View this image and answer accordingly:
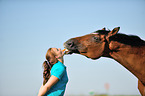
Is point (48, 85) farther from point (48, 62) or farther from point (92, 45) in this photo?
point (92, 45)

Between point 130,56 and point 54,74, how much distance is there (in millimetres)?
1523

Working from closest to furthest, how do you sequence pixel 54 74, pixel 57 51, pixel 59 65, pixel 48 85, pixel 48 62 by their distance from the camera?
pixel 48 85
pixel 54 74
pixel 59 65
pixel 57 51
pixel 48 62

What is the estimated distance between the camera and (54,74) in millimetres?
4711

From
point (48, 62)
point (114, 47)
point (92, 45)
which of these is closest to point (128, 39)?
point (114, 47)

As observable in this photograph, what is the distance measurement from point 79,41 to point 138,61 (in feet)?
3.94

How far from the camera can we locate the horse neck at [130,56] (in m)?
4.55

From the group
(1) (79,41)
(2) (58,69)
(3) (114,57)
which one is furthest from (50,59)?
(3) (114,57)

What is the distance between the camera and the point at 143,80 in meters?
4.54

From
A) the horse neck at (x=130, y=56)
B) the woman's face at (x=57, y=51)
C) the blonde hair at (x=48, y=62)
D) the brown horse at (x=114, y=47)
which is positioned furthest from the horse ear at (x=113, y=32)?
the blonde hair at (x=48, y=62)

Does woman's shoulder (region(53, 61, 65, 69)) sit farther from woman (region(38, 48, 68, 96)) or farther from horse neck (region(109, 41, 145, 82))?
horse neck (region(109, 41, 145, 82))

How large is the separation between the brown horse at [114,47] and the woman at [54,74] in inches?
16.2

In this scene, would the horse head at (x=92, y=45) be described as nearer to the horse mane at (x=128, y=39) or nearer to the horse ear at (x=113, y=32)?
the horse ear at (x=113, y=32)

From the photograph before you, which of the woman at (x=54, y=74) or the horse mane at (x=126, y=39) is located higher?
the horse mane at (x=126, y=39)

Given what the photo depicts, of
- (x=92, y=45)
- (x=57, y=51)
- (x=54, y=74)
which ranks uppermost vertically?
(x=92, y=45)
